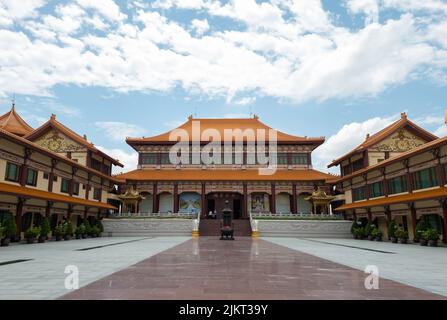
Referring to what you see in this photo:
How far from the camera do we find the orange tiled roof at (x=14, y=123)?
31.5 metres

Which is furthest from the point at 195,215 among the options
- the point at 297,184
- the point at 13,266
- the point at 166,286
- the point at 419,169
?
the point at 166,286

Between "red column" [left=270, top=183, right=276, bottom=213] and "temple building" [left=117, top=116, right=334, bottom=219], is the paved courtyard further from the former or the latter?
"red column" [left=270, top=183, right=276, bottom=213]

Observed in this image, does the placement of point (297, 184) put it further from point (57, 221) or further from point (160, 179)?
point (57, 221)

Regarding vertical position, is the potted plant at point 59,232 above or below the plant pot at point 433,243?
above

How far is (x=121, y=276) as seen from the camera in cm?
743

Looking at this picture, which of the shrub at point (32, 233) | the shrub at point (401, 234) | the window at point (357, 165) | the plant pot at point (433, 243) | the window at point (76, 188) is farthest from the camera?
the window at point (357, 165)

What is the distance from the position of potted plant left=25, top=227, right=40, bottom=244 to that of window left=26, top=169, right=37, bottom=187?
3359 mm

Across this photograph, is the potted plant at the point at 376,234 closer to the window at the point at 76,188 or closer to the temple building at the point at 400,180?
the temple building at the point at 400,180

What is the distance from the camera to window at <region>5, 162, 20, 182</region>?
19.4 meters

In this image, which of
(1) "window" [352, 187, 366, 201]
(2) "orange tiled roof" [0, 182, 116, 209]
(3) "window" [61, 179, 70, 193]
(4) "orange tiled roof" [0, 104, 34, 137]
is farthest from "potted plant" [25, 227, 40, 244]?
(1) "window" [352, 187, 366, 201]

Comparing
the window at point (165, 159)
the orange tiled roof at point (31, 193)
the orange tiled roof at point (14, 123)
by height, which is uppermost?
the orange tiled roof at point (14, 123)

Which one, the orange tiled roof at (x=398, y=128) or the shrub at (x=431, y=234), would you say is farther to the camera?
the orange tiled roof at (x=398, y=128)

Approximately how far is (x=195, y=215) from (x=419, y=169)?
2080 cm
